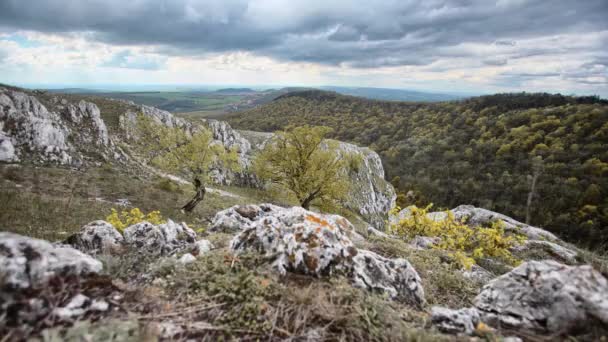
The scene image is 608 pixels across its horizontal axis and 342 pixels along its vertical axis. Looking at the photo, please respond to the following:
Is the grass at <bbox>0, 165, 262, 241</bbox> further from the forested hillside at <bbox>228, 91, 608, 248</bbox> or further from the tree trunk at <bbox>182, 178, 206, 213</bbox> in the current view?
the forested hillside at <bbox>228, 91, 608, 248</bbox>

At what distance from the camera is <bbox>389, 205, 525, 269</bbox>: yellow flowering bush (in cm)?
1207

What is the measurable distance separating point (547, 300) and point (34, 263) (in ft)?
26.7

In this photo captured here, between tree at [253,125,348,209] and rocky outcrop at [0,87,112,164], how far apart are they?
25254 millimetres

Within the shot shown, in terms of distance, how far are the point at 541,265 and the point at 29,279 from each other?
8.55 m

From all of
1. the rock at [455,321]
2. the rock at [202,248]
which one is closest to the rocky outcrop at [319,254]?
the rock at [202,248]

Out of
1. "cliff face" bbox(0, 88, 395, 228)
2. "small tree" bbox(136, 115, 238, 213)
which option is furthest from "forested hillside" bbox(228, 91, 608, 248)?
"small tree" bbox(136, 115, 238, 213)

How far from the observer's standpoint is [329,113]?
199m

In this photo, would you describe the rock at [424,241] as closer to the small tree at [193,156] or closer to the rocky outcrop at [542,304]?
the rocky outcrop at [542,304]

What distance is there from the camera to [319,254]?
225 inches

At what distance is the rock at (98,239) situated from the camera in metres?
7.96

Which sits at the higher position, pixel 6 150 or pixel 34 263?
pixel 34 263

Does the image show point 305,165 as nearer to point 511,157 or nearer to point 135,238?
point 135,238

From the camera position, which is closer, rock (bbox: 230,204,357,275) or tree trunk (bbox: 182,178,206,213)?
rock (bbox: 230,204,357,275)

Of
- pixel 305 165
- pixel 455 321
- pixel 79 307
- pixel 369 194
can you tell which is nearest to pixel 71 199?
pixel 305 165
